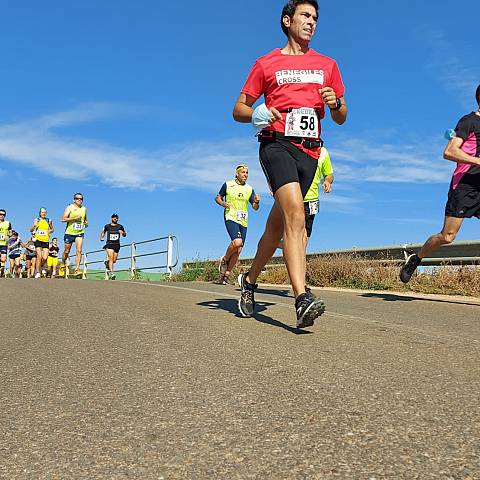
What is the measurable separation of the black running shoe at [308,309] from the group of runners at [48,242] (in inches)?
575

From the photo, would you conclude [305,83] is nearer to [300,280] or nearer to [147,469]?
[300,280]

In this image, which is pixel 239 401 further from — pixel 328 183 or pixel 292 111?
pixel 328 183

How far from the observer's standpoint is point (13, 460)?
162cm

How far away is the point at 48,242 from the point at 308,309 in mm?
17547

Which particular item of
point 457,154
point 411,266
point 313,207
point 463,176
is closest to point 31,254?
point 313,207

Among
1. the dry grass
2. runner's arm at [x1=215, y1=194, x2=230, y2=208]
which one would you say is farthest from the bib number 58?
runner's arm at [x1=215, y1=194, x2=230, y2=208]

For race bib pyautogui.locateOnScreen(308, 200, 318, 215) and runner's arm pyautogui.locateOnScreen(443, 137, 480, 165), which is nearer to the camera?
runner's arm pyautogui.locateOnScreen(443, 137, 480, 165)

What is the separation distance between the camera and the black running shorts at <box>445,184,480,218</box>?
6277mm

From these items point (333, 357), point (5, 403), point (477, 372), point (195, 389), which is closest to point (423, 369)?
point (477, 372)

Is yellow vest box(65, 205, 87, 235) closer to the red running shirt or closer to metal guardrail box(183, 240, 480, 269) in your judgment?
metal guardrail box(183, 240, 480, 269)

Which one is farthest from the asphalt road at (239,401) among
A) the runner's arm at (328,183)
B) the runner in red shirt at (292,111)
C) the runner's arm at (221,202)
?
the runner's arm at (221,202)

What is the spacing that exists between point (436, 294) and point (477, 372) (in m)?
5.57

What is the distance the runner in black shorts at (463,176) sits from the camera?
616 centimetres

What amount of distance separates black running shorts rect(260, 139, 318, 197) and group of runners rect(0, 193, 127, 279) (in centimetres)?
1388
